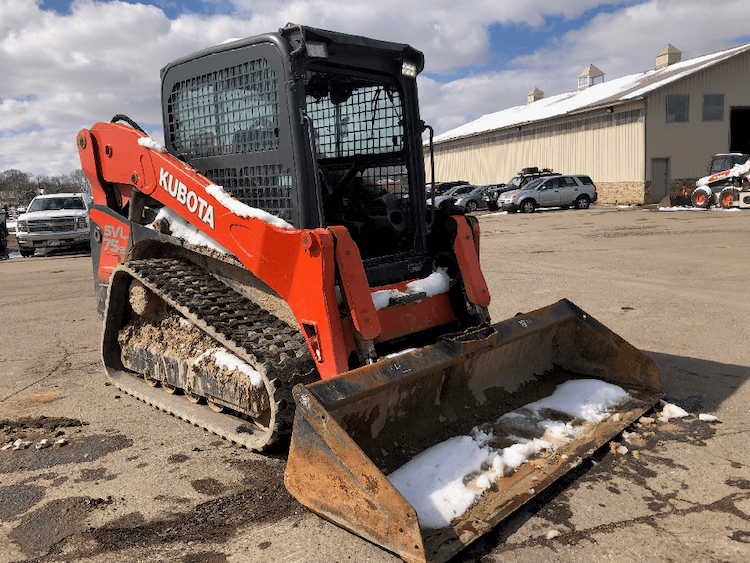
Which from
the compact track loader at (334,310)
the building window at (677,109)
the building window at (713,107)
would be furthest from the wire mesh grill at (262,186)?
the building window at (713,107)

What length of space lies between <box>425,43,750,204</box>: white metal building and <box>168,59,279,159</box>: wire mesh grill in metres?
27.5

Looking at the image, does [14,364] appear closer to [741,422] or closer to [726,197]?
[741,422]

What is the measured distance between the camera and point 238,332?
13.5ft

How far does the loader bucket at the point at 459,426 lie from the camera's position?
2951 mm

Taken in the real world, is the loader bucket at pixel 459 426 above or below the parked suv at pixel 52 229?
below

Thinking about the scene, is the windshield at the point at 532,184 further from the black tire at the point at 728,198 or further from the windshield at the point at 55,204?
the windshield at the point at 55,204

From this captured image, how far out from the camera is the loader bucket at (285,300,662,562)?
2951mm

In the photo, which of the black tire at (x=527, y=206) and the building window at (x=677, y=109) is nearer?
the black tire at (x=527, y=206)

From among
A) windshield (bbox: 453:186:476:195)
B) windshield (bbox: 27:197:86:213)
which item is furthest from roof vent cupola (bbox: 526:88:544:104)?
windshield (bbox: 27:197:86:213)

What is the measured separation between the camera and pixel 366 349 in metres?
3.83

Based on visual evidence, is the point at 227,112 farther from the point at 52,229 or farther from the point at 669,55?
the point at 669,55

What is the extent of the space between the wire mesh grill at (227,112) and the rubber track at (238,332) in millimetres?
948

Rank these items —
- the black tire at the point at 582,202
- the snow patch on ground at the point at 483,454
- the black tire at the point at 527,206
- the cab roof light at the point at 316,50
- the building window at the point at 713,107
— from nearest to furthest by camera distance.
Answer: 1. the snow patch on ground at the point at 483,454
2. the cab roof light at the point at 316,50
3. the black tire at the point at 527,206
4. the black tire at the point at 582,202
5. the building window at the point at 713,107

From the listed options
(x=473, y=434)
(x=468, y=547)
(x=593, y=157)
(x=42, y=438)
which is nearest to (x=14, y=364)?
(x=42, y=438)
